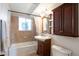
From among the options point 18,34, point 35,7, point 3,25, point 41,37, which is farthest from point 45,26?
point 3,25

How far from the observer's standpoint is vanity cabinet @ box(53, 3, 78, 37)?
1.35m

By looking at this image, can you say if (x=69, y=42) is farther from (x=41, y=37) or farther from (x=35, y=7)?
(x=35, y=7)

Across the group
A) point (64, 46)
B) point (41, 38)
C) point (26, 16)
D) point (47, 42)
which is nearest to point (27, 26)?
point (26, 16)

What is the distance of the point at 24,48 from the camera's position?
4.76ft

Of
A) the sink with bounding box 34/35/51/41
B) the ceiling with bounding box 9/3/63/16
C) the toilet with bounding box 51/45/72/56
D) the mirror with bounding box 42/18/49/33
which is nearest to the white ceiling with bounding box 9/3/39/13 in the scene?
the ceiling with bounding box 9/3/63/16

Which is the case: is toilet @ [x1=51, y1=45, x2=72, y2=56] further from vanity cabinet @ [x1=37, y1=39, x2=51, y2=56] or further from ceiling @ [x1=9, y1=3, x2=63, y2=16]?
ceiling @ [x1=9, y1=3, x2=63, y2=16]

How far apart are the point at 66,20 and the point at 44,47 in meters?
0.56

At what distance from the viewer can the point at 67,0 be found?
1170mm

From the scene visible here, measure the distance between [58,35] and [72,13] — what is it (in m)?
0.40

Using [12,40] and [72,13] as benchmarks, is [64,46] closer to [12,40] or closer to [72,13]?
[72,13]

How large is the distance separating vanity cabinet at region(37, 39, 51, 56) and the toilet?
63 millimetres

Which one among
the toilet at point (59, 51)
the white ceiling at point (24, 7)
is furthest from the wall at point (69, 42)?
the white ceiling at point (24, 7)

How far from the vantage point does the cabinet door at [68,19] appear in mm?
1380

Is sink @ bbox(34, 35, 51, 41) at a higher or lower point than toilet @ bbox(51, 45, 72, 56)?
higher
